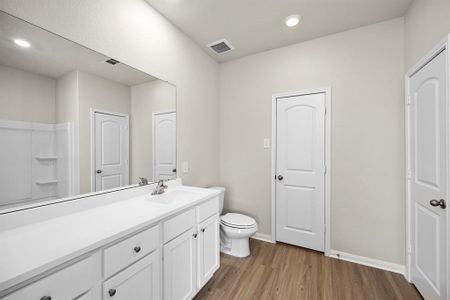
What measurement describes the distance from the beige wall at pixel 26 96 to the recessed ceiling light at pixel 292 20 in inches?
83.5

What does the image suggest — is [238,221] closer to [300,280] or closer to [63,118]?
[300,280]

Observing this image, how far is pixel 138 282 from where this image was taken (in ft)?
3.54

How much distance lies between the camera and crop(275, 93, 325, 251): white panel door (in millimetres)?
2322

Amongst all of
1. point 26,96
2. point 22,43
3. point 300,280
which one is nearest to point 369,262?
point 300,280

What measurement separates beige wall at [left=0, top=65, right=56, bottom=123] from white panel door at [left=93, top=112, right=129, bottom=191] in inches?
11.3

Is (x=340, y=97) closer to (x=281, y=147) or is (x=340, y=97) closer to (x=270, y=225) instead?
(x=281, y=147)

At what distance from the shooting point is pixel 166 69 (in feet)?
6.55

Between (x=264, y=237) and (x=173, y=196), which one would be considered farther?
(x=264, y=237)

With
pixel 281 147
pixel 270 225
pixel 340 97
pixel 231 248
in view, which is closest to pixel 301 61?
pixel 340 97

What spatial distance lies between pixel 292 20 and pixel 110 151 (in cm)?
217

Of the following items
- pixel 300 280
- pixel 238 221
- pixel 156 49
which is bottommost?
pixel 300 280

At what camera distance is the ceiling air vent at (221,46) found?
243cm

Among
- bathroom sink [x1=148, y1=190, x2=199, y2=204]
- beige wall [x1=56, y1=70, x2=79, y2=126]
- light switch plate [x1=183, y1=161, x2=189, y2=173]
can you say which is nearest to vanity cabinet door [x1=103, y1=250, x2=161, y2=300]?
bathroom sink [x1=148, y1=190, x2=199, y2=204]

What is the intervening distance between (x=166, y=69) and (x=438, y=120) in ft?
7.65
